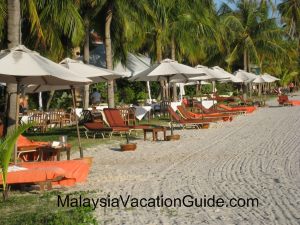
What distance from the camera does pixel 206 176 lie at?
858cm

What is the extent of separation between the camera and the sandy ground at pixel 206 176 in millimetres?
5961

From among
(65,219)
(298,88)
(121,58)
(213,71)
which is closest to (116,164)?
(65,219)

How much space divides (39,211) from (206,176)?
10.0ft

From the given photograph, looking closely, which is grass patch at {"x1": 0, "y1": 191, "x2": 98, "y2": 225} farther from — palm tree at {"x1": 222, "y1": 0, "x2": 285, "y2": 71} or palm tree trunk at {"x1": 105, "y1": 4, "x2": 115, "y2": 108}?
palm tree at {"x1": 222, "y1": 0, "x2": 285, "y2": 71}

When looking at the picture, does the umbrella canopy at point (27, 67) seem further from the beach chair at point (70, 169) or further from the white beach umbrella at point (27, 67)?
the beach chair at point (70, 169)

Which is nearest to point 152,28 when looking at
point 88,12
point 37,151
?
point 88,12

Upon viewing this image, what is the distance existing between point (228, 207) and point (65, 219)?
1905mm

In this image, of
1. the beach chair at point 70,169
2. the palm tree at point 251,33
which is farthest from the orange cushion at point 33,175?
the palm tree at point 251,33

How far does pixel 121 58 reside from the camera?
93.9 feet

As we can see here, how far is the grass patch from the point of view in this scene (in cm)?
561

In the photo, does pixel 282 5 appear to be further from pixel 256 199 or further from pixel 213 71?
pixel 256 199

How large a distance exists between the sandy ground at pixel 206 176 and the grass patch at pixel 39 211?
0.32 m

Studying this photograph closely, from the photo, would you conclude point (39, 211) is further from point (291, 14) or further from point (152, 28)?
point (291, 14)

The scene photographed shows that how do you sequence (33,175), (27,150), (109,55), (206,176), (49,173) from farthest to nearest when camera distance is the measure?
(109,55)
(27,150)
(206,176)
(49,173)
(33,175)
